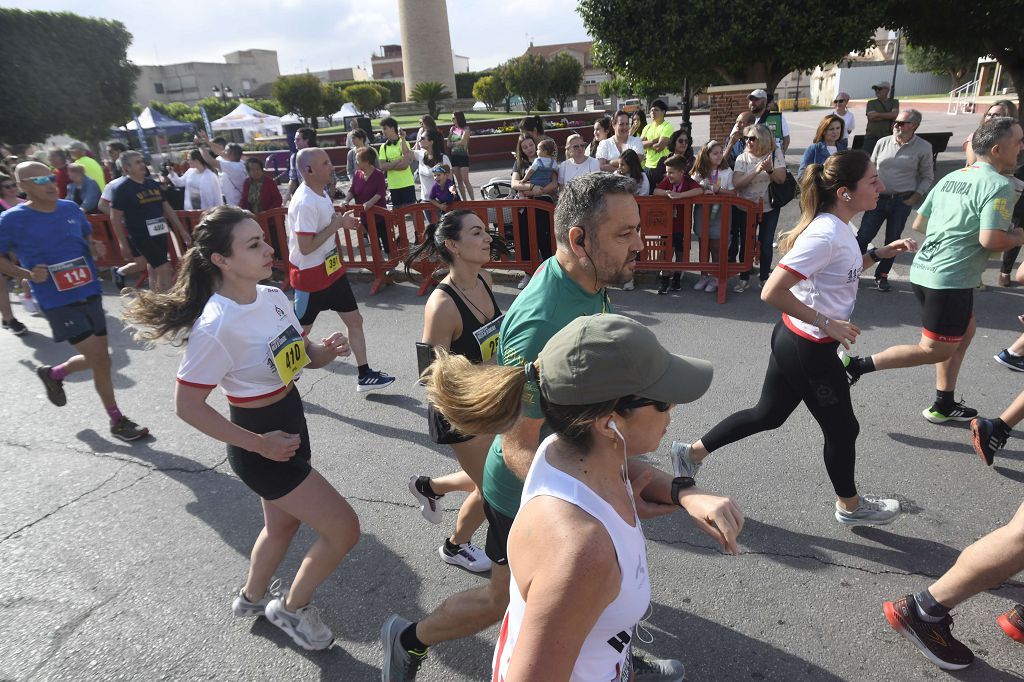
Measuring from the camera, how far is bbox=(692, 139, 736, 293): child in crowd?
24.5ft

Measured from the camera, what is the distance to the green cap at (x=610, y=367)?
4.75ft

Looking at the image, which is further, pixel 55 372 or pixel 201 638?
pixel 55 372


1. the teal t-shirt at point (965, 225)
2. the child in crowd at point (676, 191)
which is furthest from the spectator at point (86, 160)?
the teal t-shirt at point (965, 225)

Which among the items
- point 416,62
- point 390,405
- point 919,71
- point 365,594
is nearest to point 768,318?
point 390,405

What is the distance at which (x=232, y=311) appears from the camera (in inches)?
106

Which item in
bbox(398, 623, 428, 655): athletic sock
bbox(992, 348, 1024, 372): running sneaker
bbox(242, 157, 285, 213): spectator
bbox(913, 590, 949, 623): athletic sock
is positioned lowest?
bbox(992, 348, 1024, 372): running sneaker

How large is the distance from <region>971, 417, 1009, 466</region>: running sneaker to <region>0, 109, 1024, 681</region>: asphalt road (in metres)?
0.12

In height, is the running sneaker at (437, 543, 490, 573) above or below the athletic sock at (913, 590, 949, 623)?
below

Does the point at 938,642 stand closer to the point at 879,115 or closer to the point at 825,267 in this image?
the point at 825,267

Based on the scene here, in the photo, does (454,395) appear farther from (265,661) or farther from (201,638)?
(201,638)

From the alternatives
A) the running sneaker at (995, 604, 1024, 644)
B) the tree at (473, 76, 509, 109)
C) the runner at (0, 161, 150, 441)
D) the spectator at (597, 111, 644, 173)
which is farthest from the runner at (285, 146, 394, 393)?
the tree at (473, 76, 509, 109)

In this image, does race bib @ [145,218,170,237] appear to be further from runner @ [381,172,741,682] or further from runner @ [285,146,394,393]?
runner @ [381,172,741,682]

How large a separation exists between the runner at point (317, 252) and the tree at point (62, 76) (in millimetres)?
34760

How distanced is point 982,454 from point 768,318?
2.96 meters
